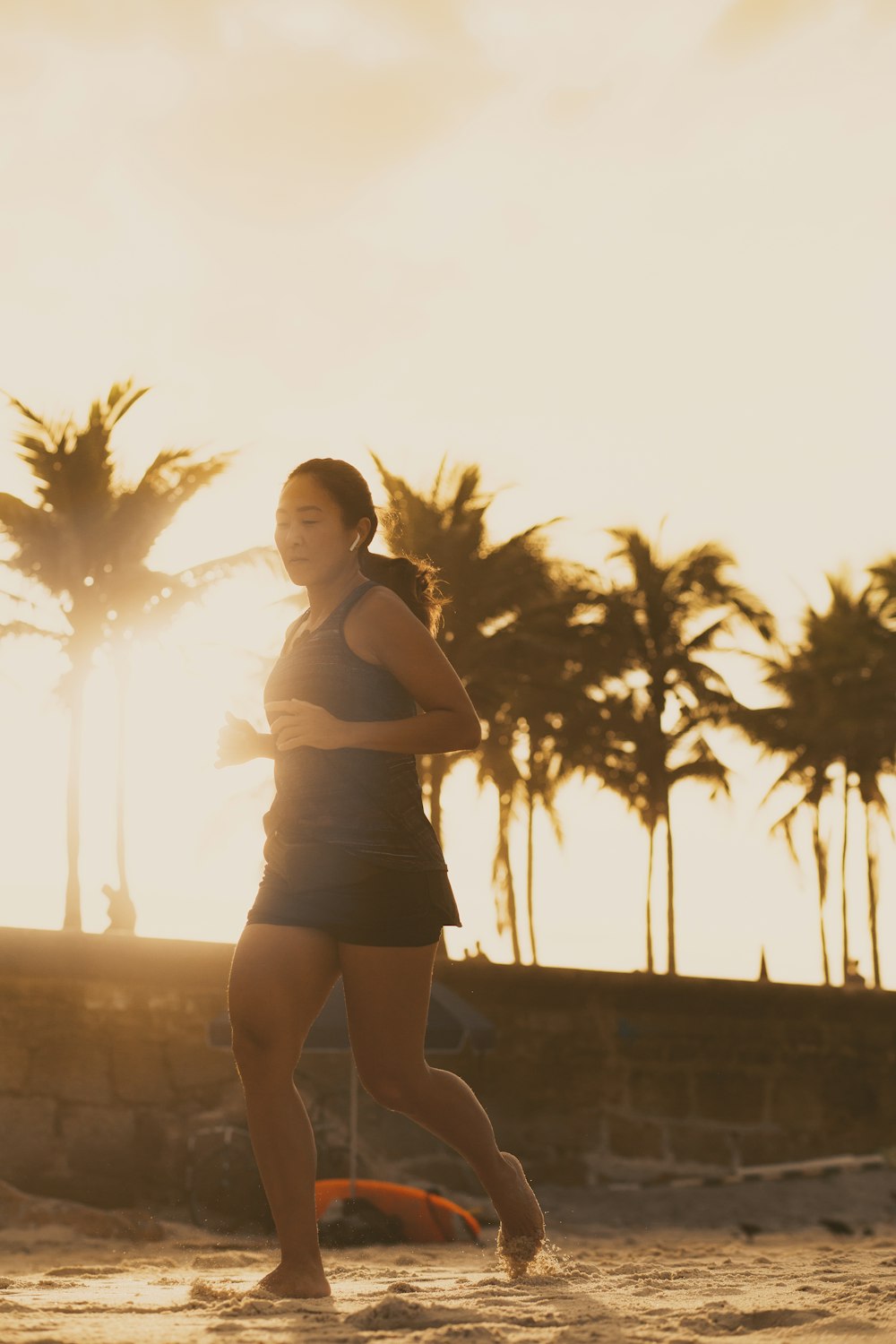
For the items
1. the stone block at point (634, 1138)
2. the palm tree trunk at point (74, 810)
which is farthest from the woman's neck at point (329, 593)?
the palm tree trunk at point (74, 810)

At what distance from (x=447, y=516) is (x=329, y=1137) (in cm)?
1955

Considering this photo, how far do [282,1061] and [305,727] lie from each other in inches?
25.1

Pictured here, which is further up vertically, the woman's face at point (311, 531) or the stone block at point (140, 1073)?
the woman's face at point (311, 531)

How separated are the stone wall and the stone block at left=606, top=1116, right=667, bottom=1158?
14 mm

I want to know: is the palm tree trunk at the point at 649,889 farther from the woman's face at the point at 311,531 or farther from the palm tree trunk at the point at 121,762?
the woman's face at the point at 311,531

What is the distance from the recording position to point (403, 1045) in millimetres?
3119

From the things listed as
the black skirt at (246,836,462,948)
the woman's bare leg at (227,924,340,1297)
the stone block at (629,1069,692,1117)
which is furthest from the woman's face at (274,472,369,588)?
the stone block at (629,1069,692,1117)

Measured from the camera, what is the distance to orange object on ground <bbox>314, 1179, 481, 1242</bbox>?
7.41 metres

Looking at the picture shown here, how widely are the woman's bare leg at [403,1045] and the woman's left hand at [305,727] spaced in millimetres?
394

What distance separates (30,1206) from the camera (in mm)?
8492

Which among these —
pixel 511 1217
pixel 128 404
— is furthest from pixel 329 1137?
pixel 128 404

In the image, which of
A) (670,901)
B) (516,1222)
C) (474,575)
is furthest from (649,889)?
(516,1222)

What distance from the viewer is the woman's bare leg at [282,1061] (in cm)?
304

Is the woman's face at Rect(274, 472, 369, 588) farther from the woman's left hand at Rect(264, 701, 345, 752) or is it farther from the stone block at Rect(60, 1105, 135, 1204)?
the stone block at Rect(60, 1105, 135, 1204)
